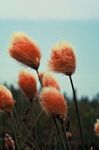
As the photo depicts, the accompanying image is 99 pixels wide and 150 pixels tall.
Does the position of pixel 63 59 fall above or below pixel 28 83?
above

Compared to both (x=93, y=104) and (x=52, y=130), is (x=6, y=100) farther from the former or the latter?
(x=93, y=104)

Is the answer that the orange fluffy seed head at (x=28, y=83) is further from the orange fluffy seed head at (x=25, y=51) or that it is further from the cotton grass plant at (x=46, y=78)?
the orange fluffy seed head at (x=25, y=51)

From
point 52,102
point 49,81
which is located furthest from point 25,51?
point 52,102

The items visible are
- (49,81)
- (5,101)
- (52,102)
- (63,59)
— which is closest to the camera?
(52,102)

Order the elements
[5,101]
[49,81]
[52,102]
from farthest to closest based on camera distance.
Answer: [49,81], [5,101], [52,102]

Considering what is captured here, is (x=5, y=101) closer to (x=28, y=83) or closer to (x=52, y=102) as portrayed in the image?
(x=28, y=83)

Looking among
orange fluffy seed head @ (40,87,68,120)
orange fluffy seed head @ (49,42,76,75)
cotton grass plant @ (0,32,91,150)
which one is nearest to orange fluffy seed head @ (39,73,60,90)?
cotton grass plant @ (0,32,91,150)

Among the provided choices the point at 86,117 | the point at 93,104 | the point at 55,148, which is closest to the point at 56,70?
the point at 55,148
